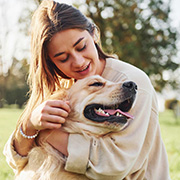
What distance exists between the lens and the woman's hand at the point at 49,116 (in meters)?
2.02

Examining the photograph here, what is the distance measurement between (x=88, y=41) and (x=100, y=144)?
94 cm

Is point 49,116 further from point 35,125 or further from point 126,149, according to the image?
point 126,149

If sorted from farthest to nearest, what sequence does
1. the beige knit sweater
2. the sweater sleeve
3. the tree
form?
the tree
the sweater sleeve
the beige knit sweater

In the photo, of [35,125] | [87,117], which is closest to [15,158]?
[35,125]

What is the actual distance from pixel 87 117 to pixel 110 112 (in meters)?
0.20

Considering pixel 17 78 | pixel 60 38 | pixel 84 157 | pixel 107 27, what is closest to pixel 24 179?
pixel 84 157

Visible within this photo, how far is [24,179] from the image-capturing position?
2.19m

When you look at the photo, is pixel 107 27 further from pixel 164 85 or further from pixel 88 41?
pixel 88 41

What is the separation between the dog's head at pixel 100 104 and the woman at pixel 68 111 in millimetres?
95

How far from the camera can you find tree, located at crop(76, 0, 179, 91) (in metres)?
17.7

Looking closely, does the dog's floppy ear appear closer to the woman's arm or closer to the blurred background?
the woman's arm

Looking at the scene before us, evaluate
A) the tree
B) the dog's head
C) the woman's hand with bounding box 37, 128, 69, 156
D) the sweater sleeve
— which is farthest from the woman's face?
the tree

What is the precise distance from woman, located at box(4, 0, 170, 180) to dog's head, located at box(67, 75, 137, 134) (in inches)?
3.8

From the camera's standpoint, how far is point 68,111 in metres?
2.21
